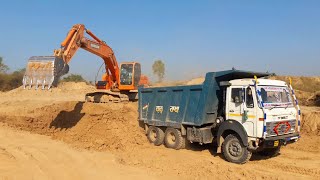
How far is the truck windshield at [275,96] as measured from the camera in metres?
9.26

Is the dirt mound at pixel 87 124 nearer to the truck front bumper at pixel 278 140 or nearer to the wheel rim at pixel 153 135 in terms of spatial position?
the wheel rim at pixel 153 135

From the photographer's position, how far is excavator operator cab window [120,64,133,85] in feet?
62.3

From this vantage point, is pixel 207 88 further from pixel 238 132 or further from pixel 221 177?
pixel 221 177

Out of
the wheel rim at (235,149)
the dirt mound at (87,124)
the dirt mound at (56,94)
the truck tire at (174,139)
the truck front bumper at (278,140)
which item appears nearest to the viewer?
the truck front bumper at (278,140)

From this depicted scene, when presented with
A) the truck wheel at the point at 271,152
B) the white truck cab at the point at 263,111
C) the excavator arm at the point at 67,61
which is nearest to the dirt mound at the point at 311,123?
the truck wheel at the point at 271,152

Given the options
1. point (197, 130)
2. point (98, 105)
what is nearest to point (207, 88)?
point (197, 130)

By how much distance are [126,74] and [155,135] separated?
7147 millimetres

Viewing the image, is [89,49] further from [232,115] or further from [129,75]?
[232,115]

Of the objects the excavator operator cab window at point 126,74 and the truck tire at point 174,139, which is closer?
the truck tire at point 174,139

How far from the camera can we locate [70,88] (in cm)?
3894

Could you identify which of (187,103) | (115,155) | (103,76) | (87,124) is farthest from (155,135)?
(103,76)

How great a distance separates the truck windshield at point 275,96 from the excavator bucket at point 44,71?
731cm

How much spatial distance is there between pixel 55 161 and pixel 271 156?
657 cm

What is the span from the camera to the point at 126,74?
1912cm
